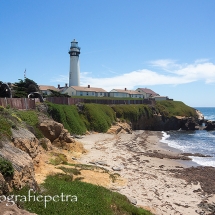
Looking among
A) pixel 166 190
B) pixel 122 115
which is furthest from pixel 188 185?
pixel 122 115

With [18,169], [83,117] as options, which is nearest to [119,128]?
[83,117]

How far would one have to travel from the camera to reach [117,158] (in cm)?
2367

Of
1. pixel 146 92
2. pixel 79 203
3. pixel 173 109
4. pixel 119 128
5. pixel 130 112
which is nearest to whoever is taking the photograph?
pixel 79 203

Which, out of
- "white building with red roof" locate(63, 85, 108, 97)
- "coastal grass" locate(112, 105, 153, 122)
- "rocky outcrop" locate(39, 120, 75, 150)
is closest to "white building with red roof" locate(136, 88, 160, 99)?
"white building with red roof" locate(63, 85, 108, 97)

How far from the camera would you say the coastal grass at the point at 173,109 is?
71188mm

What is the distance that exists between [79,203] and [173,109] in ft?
233

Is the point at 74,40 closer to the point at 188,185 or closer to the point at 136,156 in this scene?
the point at 136,156

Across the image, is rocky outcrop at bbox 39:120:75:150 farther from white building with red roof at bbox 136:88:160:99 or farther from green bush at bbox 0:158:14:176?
white building with red roof at bbox 136:88:160:99

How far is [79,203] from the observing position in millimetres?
9531

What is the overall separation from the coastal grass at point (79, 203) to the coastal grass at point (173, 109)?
60.8 m

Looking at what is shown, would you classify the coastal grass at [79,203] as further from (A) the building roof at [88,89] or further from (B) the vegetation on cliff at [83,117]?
(A) the building roof at [88,89]

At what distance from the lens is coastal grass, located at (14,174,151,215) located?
332 inches

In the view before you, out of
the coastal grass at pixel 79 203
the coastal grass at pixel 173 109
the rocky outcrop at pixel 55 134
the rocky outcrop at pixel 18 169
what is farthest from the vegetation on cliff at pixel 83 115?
the coastal grass at pixel 79 203

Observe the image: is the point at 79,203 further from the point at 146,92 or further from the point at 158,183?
the point at 146,92
